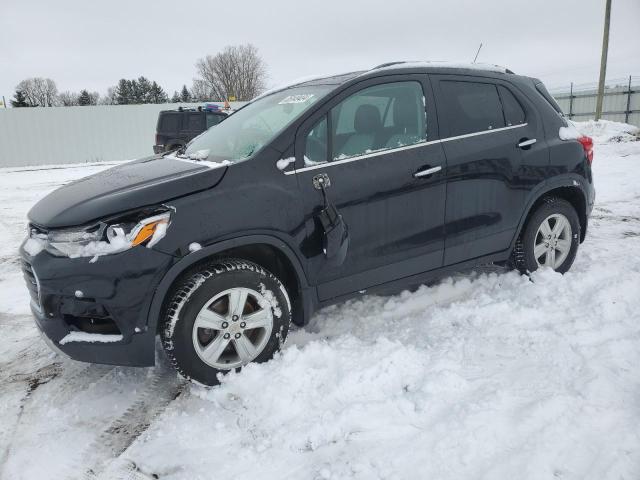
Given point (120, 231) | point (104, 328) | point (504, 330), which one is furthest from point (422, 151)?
point (104, 328)

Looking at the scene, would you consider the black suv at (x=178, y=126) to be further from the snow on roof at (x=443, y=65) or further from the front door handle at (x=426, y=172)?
the front door handle at (x=426, y=172)

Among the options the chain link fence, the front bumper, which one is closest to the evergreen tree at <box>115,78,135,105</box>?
the chain link fence

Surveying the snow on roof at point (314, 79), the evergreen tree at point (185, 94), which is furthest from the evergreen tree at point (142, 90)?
the snow on roof at point (314, 79)

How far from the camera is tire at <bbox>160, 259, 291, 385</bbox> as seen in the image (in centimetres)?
260

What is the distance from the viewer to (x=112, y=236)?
2.48 m

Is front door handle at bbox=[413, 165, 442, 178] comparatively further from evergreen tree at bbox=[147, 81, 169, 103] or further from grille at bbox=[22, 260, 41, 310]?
evergreen tree at bbox=[147, 81, 169, 103]

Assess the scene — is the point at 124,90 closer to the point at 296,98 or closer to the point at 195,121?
the point at 195,121

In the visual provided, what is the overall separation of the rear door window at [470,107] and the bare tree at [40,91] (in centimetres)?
7501

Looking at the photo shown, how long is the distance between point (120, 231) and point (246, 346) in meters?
0.98

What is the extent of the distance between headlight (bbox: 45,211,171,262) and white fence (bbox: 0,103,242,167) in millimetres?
22529

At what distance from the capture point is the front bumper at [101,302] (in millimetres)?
2447

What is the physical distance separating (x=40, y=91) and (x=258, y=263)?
79.2 metres

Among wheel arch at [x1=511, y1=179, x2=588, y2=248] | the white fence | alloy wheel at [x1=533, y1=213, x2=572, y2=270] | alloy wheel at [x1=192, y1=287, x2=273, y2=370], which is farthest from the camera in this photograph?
the white fence

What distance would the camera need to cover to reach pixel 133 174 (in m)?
3.04
